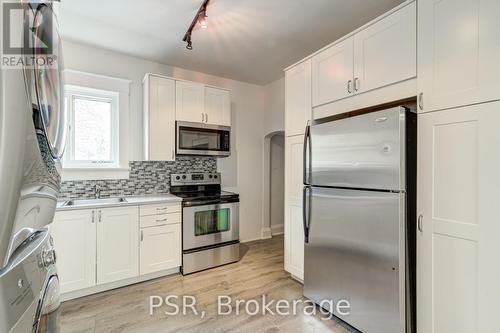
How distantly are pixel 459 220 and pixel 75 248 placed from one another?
3.18 metres

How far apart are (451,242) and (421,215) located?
0.22 metres

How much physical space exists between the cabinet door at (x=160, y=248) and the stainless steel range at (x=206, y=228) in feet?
0.27

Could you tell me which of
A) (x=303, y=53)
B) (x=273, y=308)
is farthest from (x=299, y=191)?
(x=303, y=53)

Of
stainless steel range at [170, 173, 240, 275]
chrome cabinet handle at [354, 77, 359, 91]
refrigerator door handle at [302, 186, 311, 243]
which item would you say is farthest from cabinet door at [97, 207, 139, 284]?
→ chrome cabinet handle at [354, 77, 359, 91]

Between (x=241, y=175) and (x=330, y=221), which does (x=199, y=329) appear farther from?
(x=241, y=175)

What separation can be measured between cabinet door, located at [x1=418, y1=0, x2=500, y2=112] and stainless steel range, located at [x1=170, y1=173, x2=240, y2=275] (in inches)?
97.0

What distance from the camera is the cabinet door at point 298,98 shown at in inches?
103

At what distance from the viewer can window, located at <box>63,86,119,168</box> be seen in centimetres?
296

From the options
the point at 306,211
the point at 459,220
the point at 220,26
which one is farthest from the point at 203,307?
the point at 220,26

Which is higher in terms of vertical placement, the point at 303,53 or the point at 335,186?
the point at 303,53

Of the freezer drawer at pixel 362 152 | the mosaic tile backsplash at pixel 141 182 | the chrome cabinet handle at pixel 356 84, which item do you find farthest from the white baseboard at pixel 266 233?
Answer: the chrome cabinet handle at pixel 356 84

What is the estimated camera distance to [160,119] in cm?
317

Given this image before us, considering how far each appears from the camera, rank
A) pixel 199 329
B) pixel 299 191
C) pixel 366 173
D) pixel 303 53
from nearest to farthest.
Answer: pixel 366 173 < pixel 199 329 < pixel 299 191 < pixel 303 53

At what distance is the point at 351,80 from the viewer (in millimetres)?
2162
